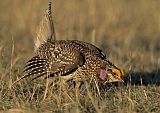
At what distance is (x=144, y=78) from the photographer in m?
7.34

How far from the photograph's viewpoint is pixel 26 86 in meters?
6.38

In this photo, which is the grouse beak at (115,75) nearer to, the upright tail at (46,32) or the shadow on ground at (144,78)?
the shadow on ground at (144,78)

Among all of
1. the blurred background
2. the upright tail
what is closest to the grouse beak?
the upright tail

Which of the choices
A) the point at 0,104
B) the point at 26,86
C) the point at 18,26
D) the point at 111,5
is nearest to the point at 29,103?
the point at 0,104

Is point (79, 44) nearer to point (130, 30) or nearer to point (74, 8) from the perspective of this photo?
point (130, 30)

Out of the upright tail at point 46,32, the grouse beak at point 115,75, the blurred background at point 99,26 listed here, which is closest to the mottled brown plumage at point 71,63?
the grouse beak at point 115,75

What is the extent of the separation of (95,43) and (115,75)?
12.1 feet

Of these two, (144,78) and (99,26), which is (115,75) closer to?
(144,78)

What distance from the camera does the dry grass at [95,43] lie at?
534cm

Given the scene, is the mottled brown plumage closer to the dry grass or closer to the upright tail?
the dry grass

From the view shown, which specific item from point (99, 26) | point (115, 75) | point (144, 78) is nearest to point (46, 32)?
point (115, 75)

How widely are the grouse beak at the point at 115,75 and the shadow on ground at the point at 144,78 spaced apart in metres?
0.64

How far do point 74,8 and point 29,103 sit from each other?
7.27 meters

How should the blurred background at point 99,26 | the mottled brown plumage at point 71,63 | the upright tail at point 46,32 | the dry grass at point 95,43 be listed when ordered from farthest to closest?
1. the blurred background at point 99,26
2. the upright tail at point 46,32
3. the mottled brown plumage at point 71,63
4. the dry grass at point 95,43
